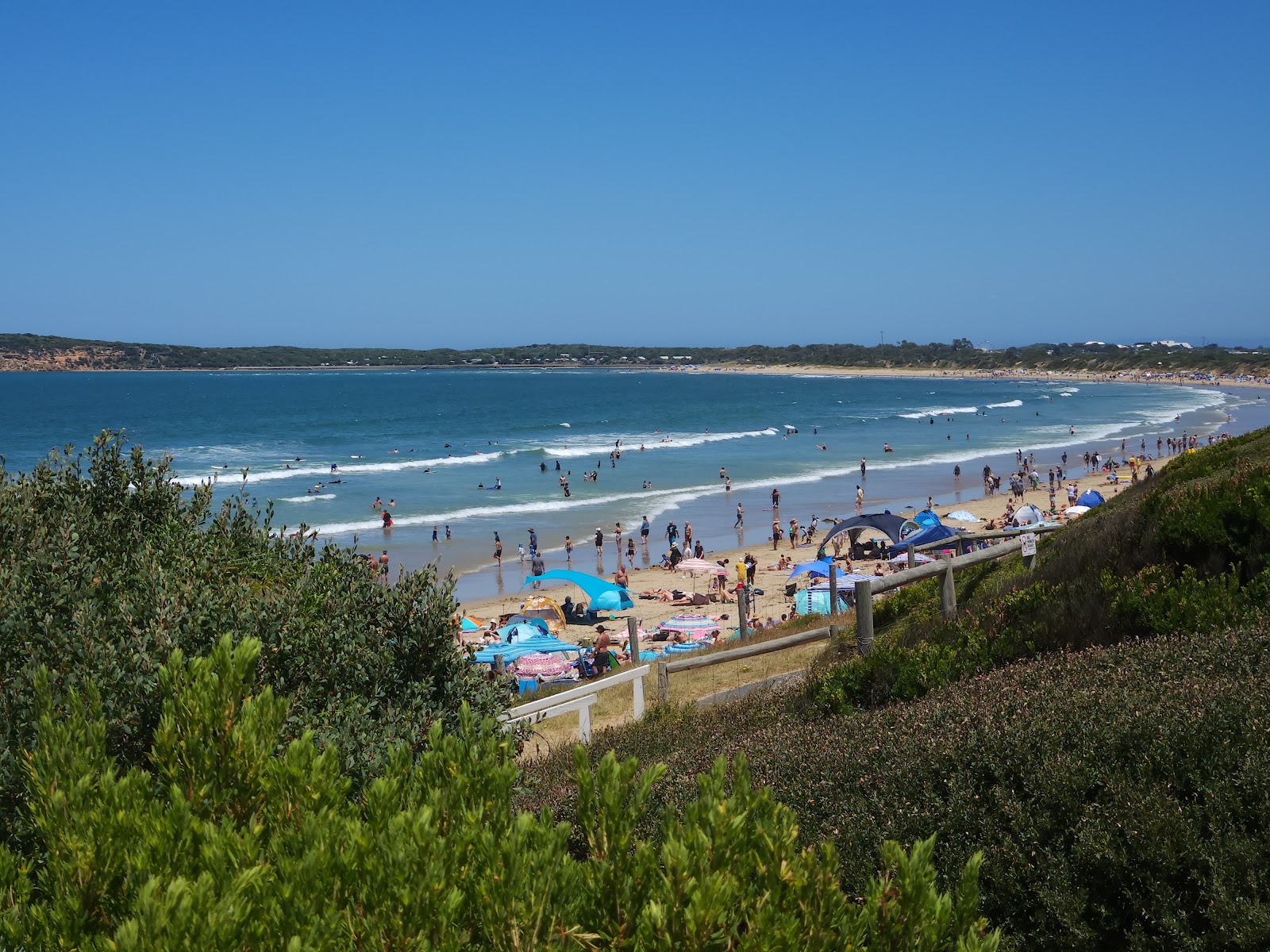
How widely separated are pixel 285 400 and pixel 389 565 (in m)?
106

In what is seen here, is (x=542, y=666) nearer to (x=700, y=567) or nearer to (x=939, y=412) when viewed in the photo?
(x=700, y=567)

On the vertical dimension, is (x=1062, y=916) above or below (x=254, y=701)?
below

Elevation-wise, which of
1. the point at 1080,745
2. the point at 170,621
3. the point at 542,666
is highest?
the point at 170,621

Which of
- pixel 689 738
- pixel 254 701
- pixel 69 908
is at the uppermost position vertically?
pixel 254 701

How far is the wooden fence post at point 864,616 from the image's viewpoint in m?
8.41

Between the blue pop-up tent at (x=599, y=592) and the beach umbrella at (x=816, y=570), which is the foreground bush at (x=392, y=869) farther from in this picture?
the beach umbrella at (x=816, y=570)

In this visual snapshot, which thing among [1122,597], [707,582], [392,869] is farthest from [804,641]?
[707,582]

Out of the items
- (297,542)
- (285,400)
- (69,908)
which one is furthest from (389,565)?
(285,400)

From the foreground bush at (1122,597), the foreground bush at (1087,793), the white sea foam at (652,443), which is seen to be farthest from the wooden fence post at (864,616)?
the white sea foam at (652,443)

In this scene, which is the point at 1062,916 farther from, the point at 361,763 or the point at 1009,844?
the point at 361,763

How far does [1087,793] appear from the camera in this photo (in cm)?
397

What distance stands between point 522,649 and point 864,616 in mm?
11866

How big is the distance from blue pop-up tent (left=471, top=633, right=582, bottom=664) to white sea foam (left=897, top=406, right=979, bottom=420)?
76639 millimetres

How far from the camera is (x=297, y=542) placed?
24.0ft
